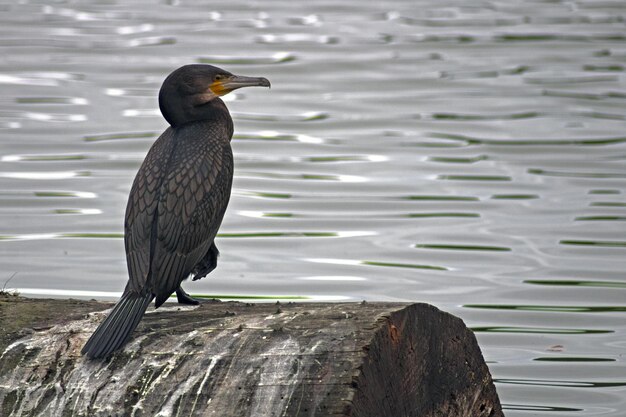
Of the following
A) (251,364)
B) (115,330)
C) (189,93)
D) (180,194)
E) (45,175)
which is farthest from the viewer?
(45,175)

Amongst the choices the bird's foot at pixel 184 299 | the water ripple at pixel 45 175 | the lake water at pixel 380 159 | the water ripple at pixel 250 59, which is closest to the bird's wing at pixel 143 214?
the bird's foot at pixel 184 299

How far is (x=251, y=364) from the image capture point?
4.25m

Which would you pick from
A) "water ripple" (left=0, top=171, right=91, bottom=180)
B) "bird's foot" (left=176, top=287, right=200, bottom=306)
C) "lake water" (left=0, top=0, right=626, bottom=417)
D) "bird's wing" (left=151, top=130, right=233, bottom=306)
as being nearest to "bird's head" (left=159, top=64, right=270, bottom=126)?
"bird's wing" (left=151, top=130, right=233, bottom=306)

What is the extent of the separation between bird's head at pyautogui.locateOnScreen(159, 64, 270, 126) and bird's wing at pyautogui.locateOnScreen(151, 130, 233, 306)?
6.1 inches

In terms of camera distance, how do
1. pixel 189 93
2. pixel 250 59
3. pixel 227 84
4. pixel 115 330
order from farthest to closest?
pixel 250 59
pixel 227 84
pixel 189 93
pixel 115 330

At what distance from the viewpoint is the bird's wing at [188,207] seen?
515 cm

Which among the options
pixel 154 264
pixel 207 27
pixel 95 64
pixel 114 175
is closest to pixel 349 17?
pixel 207 27

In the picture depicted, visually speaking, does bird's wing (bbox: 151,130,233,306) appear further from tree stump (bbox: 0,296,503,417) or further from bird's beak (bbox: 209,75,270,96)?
tree stump (bbox: 0,296,503,417)

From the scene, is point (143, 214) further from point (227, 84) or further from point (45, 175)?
point (45, 175)

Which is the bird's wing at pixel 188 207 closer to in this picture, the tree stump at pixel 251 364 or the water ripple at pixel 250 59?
the tree stump at pixel 251 364

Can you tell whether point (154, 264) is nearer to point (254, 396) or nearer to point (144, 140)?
point (254, 396)

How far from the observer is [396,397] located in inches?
171

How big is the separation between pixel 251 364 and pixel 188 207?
1282 millimetres

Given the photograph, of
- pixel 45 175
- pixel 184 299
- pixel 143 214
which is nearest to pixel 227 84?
→ pixel 143 214
